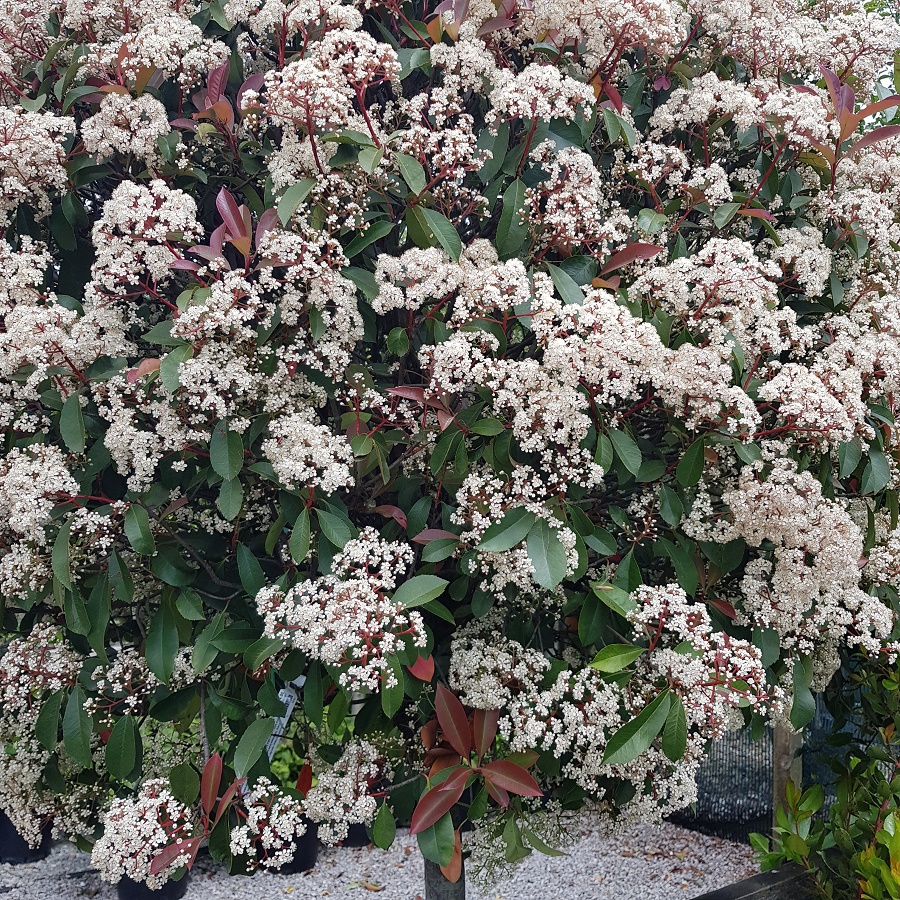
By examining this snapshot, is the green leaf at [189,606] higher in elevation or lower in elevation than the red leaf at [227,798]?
higher

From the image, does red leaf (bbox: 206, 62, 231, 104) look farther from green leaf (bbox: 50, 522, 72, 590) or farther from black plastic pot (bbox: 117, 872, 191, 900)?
black plastic pot (bbox: 117, 872, 191, 900)

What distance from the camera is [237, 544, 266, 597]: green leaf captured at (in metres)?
2.17

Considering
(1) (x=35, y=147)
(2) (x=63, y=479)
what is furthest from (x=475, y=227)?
(2) (x=63, y=479)

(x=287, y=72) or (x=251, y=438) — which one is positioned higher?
(x=287, y=72)

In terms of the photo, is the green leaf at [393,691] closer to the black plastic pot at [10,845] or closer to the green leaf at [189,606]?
the green leaf at [189,606]

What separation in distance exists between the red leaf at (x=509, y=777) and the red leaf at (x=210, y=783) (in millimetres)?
630

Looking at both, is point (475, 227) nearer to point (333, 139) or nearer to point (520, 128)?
point (520, 128)

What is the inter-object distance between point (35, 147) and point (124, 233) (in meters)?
0.32

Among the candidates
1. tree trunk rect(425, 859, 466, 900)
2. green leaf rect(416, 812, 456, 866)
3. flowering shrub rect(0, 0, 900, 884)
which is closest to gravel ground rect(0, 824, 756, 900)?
tree trunk rect(425, 859, 466, 900)

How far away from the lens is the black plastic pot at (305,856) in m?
4.92

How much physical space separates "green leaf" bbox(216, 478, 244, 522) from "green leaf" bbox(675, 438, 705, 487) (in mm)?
1055

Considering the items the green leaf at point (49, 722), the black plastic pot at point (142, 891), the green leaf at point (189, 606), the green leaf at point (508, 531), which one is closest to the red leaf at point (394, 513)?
the green leaf at point (508, 531)

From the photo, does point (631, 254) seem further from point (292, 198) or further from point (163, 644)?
point (163, 644)

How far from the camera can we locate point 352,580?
6.24 ft
